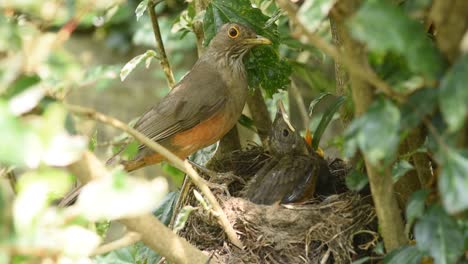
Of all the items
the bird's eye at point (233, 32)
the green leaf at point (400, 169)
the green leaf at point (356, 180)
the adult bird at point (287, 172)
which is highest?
the green leaf at point (400, 169)

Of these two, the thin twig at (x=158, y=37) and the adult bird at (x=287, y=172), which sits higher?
the thin twig at (x=158, y=37)

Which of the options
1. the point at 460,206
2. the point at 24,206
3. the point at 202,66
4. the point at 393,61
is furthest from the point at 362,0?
the point at 202,66

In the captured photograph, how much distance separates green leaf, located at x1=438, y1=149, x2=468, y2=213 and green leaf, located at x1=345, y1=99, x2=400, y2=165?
15cm

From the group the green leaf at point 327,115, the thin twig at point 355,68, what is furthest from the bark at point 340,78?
the thin twig at point 355,68

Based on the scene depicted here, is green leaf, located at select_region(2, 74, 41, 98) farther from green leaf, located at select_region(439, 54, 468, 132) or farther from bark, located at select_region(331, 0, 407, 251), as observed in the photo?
green leaf, located at select_region(439, 54, 468, 132)

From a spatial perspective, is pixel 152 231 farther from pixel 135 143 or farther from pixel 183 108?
pixel 183 108

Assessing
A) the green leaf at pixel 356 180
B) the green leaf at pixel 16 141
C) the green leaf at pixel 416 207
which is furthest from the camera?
the green leaf at pixel 356 180

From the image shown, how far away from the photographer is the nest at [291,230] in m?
3.95

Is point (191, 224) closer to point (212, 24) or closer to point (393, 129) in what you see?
point (212, 24)

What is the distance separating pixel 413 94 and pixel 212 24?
2285 millimetres

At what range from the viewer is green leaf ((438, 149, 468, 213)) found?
6.83 feet

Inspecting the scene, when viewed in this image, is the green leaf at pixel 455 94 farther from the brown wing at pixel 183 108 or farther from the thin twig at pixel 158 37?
the brown wing at pixel 183 108

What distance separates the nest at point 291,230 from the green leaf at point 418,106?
1.46 meters

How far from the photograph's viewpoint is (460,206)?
81.5 inches
